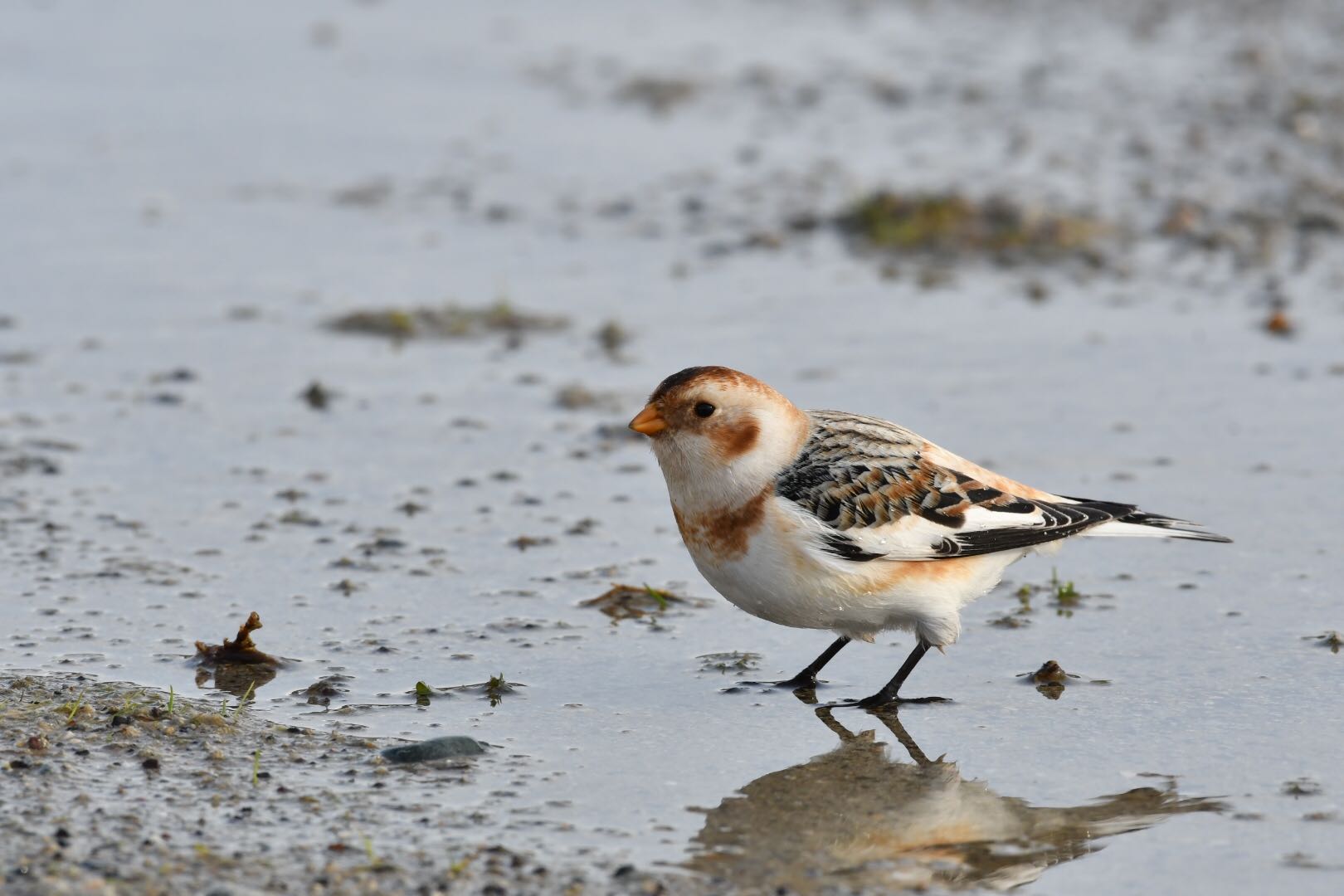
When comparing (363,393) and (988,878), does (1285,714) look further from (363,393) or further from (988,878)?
(363,393)

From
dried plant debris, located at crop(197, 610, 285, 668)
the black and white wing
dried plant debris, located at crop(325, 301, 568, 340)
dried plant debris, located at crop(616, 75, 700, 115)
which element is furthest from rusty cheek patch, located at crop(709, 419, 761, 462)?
dried plant debris, located at crop(616, 75, 700, 115)

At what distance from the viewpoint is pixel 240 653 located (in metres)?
5.45

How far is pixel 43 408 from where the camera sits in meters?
7.78

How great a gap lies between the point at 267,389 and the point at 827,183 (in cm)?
427

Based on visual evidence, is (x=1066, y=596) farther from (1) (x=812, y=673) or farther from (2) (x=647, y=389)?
(2) (x=647, y=389)

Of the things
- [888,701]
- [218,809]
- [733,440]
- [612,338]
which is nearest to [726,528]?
[733,440]

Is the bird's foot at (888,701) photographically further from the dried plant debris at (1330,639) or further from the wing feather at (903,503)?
the dried plant debris at (1330,639)

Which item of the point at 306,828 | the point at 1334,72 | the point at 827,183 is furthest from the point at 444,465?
the point at 1334,72

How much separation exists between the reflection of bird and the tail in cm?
116

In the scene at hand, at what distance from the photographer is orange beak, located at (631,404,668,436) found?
5.49 meters

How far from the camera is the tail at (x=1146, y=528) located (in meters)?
5.69

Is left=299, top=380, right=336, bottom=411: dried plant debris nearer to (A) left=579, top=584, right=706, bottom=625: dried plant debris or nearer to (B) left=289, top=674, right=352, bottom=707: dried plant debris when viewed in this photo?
(A) left=579, top=584, right=706, bottom=625: dried plant debris


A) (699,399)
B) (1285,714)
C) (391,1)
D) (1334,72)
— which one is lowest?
(1285,714)

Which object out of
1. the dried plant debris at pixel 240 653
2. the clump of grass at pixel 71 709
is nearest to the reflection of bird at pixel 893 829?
the dried plant debris at pixel 240 653
